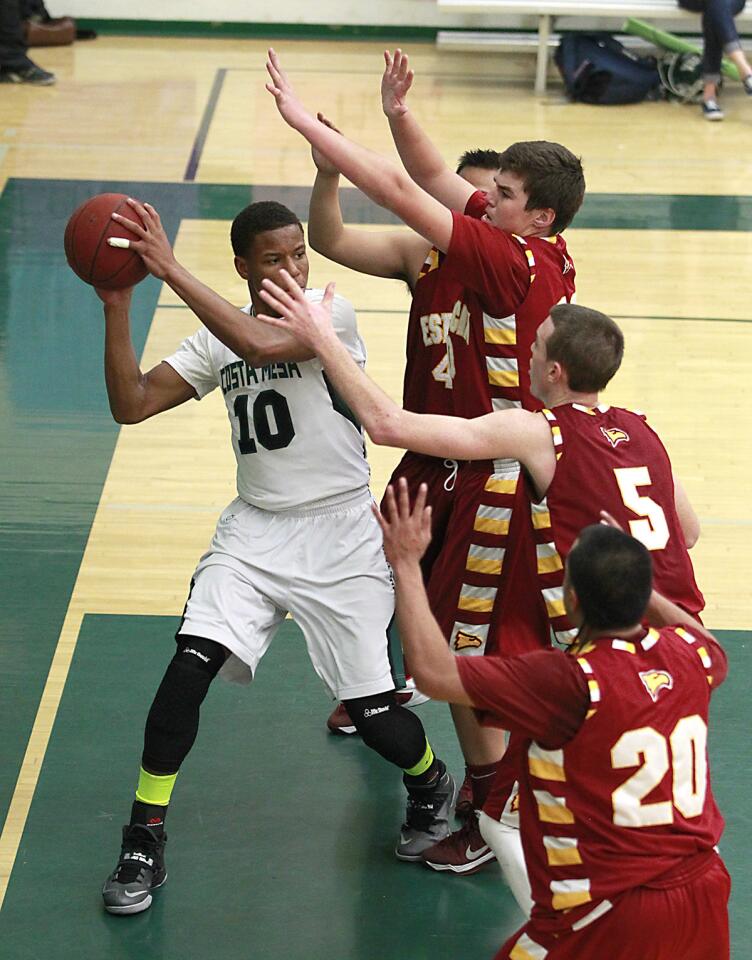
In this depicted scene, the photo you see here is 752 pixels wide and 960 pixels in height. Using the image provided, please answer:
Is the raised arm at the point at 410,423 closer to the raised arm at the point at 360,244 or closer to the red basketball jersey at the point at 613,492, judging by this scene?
the red basketball jersey at the point at 613,492

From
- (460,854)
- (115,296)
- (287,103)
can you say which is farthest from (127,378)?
(460,854)

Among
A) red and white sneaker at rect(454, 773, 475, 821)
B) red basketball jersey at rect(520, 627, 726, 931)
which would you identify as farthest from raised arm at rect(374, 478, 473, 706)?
red and white sneaker at rect(454, 773, 475, 821)

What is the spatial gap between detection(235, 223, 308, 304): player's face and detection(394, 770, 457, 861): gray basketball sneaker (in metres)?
1.48

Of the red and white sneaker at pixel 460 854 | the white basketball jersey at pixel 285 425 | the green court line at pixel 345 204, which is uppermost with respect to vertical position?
the white basketball jersey at pixel 285 425

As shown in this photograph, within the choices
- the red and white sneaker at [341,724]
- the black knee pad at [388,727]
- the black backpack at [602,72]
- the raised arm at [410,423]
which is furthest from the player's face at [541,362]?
the black backpack at [602,72]

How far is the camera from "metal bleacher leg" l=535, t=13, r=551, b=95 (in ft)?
41.6

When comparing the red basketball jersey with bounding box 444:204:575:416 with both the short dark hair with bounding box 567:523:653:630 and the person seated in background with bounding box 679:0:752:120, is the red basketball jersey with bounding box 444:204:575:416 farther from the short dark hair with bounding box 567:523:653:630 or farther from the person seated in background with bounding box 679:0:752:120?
the person seated in background with bounding box 679:0:752:120

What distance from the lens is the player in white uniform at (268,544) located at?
379 centimetres

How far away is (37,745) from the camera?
4512 mm

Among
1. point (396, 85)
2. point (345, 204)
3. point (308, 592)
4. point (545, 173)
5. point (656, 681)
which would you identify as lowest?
point (345, 204)

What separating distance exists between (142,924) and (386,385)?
12.6ft

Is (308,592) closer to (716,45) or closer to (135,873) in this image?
(135,873)

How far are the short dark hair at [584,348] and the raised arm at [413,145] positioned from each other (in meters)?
0.94

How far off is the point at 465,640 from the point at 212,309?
1.17 m
